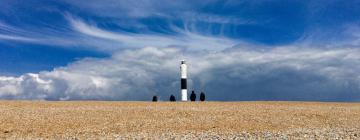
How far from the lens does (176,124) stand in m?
Result: 29.0

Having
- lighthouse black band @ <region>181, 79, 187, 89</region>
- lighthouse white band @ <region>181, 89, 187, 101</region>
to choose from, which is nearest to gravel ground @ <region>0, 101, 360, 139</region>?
lighthouse white band @ <region>181, 89, 187, 101</region>

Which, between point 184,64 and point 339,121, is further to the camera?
point 184,64

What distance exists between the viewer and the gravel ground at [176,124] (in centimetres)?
2467

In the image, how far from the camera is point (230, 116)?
106ft

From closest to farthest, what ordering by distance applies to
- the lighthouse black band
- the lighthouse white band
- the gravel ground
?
1. the gravel ground
2. the lighthouse white band
3. the lighthouse black band

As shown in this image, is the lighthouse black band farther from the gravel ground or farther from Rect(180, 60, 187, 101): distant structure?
the gravel ground

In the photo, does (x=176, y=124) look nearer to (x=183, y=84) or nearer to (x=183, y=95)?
(x=183, y=95)

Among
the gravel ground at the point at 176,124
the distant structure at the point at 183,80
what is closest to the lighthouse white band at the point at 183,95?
the distant structure at the point at 183,80

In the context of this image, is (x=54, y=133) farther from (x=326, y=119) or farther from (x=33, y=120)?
(x=326, y=119)

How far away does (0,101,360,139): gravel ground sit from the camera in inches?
971

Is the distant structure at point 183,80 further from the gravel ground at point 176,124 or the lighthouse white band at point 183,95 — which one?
the gravel ground at point 176,124

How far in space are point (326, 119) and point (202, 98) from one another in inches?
859

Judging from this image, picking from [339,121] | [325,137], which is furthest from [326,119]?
[325,137]

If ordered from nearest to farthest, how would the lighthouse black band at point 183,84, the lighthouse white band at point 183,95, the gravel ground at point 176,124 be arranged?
the gravel ground at point 176,124
the lighthouse white band at point 183,95
the lighthouse black band at point 183,84
